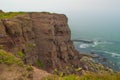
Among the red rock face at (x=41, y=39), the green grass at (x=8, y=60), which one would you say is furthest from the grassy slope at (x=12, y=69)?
the red rock face at (x=41, y=39)

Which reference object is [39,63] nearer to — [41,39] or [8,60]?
[41,39]

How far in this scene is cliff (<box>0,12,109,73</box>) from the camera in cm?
3416

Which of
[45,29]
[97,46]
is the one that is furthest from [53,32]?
[97,46]

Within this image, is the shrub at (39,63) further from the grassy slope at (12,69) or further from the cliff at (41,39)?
the grassy slope at (12,69)

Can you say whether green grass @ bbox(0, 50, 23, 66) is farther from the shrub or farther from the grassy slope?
the shrub

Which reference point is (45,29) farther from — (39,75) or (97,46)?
(97,46)

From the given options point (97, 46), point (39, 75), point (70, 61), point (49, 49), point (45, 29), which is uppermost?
point (39, 75)

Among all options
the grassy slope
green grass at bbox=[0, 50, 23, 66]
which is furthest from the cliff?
the grassy slope

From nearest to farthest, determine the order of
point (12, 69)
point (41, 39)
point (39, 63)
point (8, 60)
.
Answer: point (12, 69) < point (8, 60) < point (39, 63) < point (41, 39)

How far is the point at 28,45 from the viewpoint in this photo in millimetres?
37562

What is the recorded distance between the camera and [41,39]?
42.3 metres

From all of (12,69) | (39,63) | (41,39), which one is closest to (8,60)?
(12,69)

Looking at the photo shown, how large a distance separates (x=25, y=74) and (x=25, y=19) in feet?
95.9

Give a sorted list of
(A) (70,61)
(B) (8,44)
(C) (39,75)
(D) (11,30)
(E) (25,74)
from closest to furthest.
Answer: (E) (25,74) < (C) (39,75) < (B) (8,44) < (D) (11,30) < (A) (70,61)
